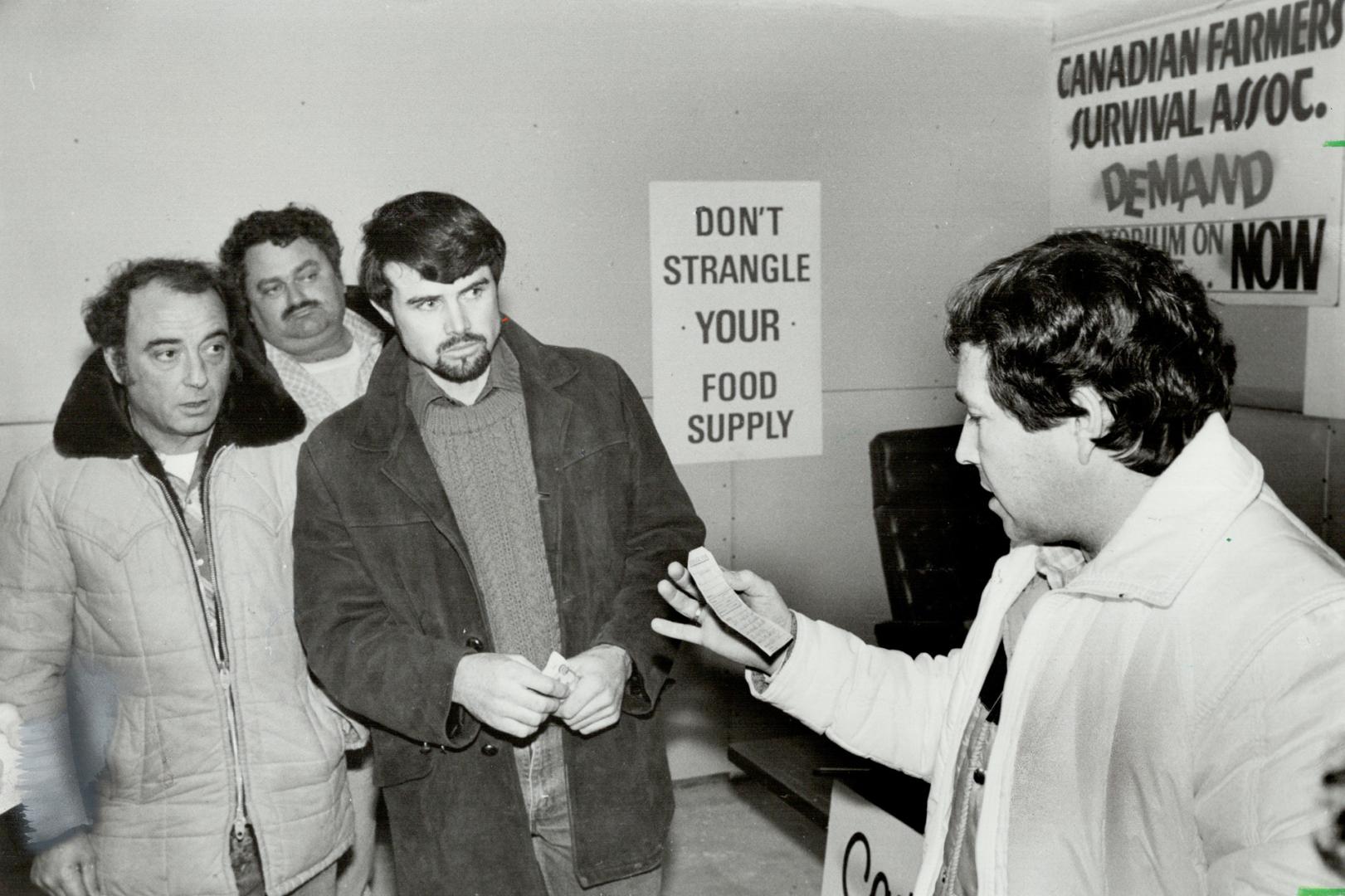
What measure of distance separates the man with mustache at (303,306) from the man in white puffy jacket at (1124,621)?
119cm

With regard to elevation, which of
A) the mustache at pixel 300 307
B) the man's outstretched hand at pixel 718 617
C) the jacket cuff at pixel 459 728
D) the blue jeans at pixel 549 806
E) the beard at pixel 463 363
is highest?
the mustache at pixel 300 307

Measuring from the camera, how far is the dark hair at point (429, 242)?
6.73ft

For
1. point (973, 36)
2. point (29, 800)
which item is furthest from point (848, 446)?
point (29, 800)

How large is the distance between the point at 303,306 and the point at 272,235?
0.16 m

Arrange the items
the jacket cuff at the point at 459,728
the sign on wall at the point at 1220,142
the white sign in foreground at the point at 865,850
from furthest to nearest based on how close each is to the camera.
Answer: the sign on wall at the point at 1220,142
the white sign in foreground at the point at 865,850
the jacket cuff at the point at 459,728

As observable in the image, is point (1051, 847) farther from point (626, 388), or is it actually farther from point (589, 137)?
point (589, 137)

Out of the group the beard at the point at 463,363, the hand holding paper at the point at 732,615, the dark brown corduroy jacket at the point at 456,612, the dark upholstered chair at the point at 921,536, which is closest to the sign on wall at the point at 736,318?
the dark upholstered chair at the point at 921,536

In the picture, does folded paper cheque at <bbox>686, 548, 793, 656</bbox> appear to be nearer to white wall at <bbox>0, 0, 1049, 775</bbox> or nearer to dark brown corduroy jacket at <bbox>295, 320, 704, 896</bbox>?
dark brown corduroy jacket at <bbox>295, 320, 704, 896</bbox>

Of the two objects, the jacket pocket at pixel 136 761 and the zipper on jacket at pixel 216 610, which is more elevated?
the zipper on jacket at pixel 216 610

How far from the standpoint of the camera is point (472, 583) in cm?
202

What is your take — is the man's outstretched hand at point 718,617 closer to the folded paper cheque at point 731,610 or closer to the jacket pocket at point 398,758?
the folded paper cheque at point 731,610

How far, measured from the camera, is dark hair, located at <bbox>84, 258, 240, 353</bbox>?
2.06 meters

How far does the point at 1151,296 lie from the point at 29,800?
6.88 feet

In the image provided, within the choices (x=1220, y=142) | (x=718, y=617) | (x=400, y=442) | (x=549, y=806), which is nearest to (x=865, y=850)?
(x=549, y=806)
